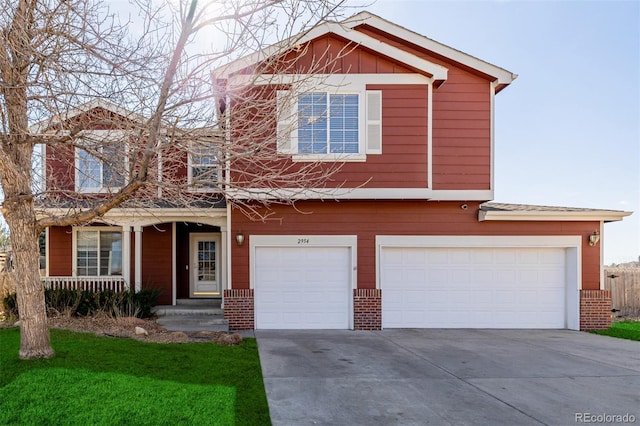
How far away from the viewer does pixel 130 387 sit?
213 inches

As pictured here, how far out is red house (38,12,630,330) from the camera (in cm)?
1007

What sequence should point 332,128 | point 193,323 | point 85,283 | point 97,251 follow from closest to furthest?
1. point 332,128
2. point 193,323
3. point 85,283
4. point 97,251

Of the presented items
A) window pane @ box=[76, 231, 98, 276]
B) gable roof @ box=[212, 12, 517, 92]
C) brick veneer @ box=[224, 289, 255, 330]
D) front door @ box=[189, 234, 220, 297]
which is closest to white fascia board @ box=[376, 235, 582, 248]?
brick veneer @ box=[224, 289, 255, 330]

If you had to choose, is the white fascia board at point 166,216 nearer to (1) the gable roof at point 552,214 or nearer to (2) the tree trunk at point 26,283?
(2) the tree trunk at point 26,283

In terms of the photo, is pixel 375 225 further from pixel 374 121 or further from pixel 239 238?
pixel 239 238

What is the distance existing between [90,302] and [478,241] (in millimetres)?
9860

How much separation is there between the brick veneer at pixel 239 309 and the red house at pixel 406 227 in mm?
24

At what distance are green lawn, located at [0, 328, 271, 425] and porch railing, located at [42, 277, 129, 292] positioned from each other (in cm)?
434

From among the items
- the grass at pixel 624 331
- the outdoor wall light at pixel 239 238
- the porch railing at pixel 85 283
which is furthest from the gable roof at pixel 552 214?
the porch railing at pixel 85 283

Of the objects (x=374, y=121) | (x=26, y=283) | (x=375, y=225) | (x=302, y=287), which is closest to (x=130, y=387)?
(x=26, y=283)

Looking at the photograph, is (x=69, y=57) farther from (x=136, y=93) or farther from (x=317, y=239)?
(x=317, y=239)

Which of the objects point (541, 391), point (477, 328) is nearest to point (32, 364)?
point (541, 391)

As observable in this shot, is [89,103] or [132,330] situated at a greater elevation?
[89,103]

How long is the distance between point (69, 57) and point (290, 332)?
6985mm
